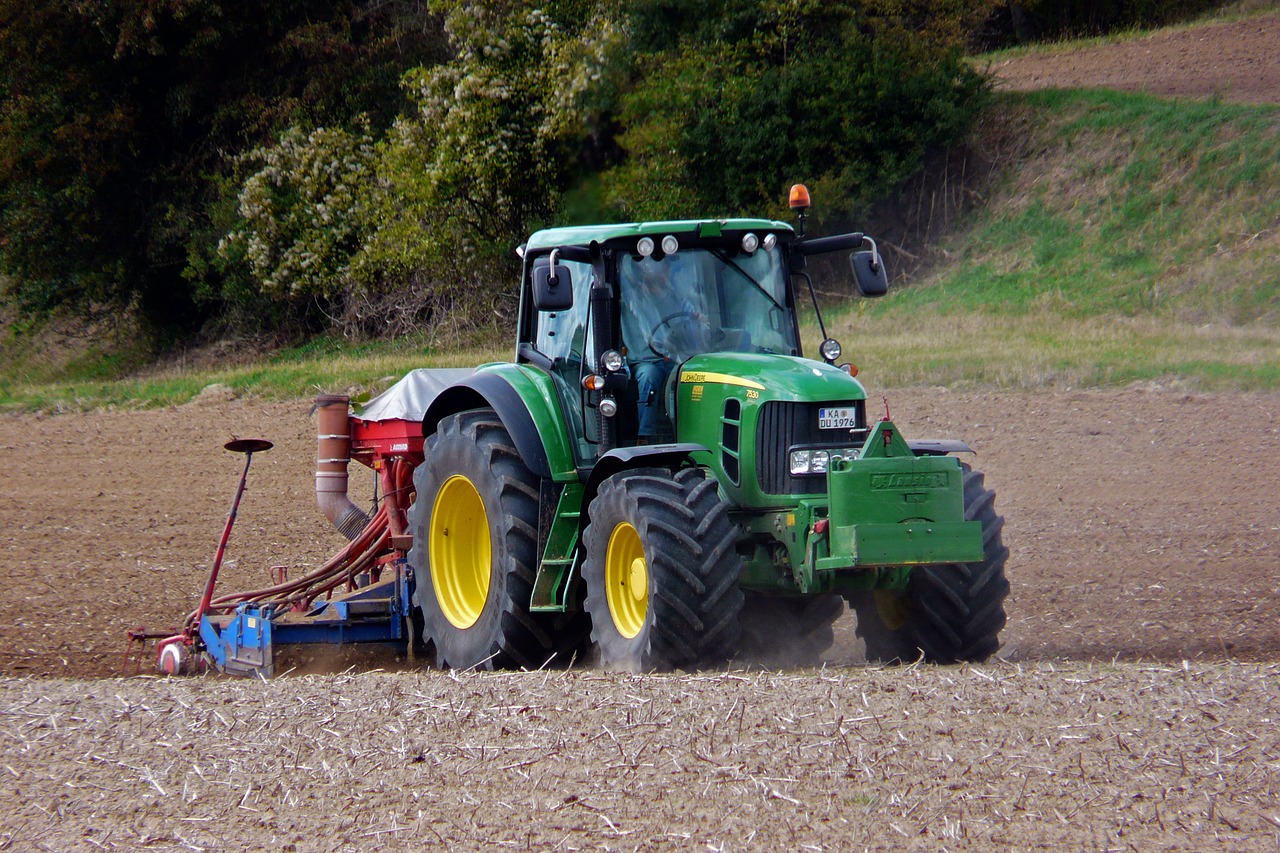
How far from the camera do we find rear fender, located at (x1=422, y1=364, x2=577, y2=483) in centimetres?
718

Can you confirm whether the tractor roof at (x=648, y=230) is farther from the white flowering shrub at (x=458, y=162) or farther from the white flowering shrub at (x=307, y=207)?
the white flowering shrub at (x=307, y=207)

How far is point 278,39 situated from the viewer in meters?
27.5

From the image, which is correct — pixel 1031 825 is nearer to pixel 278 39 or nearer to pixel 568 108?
pixel 568 108

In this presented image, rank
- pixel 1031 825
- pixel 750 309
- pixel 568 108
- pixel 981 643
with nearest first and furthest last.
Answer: pixel 1031 825, pixel 981 643, pixel 750 309, pixel 568 108

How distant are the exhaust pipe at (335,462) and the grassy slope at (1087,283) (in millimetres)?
8377

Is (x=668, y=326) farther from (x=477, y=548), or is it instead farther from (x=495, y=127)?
(x=495, y=127)

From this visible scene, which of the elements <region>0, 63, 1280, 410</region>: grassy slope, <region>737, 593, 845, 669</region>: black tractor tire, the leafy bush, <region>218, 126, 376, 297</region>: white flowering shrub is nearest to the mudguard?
<region>737, 593, 845, 669</region>: black tractor tire

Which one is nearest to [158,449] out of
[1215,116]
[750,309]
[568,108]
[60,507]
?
[60,507]

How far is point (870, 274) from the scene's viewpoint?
7316 millimetres

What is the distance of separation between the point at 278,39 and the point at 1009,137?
14118 mm

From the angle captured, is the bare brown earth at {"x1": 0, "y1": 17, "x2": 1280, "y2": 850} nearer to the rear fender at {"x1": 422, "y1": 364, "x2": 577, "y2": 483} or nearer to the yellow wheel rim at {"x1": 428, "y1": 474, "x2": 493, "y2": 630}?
the yellow wheel rim at {"x1": 428, "y1": 474, "x2": 493, "y2": 630}

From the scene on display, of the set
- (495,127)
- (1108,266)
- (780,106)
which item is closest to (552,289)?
(1108,266)

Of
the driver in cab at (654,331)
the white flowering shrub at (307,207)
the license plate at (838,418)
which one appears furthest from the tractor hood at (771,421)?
the white flowering shrub at (307,207)

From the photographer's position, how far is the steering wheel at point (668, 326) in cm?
717
